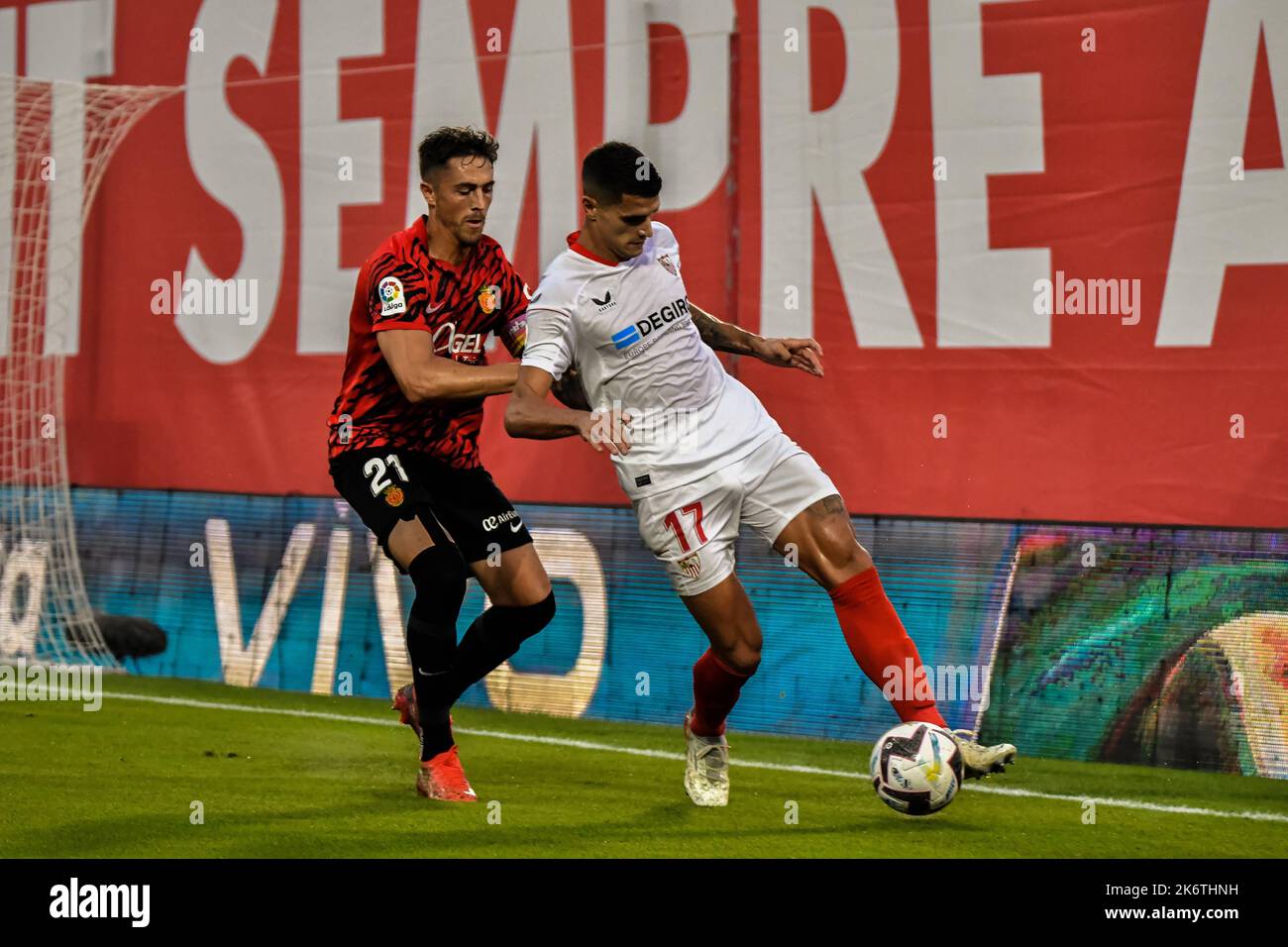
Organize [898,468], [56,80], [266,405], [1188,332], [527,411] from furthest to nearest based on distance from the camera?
[56,80] → [266,405] → [898,468] → [1188,332] → [527,411]

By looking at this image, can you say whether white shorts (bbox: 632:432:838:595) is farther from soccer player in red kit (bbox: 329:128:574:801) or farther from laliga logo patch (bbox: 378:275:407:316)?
laliga logo patch (bbox: 378:275:407:316)

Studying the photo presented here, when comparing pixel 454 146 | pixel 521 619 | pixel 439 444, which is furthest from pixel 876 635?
pixel 454 146

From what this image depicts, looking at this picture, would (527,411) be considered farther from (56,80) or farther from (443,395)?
(56,80)

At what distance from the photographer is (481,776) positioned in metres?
6.71

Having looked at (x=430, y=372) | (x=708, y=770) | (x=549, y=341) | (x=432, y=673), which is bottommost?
(x=708, y=770)

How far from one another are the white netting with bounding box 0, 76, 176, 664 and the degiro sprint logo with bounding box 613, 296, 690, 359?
604 centimetres

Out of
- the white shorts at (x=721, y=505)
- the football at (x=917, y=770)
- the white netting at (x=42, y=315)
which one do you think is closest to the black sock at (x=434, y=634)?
Result: the white shorts at (x=721, y=505)

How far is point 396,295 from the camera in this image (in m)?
5.71

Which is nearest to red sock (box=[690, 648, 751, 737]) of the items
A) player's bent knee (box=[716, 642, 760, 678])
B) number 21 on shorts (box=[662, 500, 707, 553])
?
player's bent knee (box=[716, 642, 760, 678])

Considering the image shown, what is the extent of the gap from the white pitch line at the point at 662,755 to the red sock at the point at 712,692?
1.16 m

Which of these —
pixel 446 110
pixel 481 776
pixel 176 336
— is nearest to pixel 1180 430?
pixel 481 776

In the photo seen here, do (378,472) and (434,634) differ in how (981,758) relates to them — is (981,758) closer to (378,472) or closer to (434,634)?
(434,634)

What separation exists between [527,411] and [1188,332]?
150 inches

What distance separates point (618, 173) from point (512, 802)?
87.9 inches
